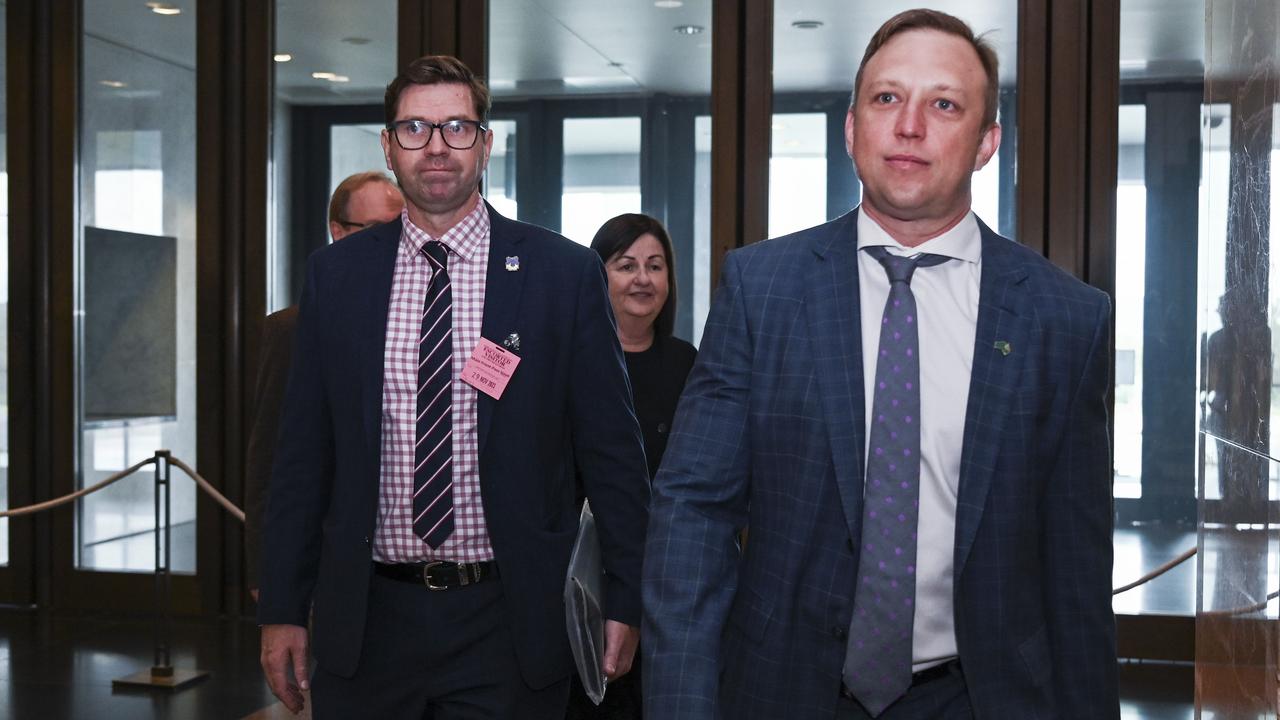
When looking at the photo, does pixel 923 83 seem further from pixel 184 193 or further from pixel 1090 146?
pixel 184 193

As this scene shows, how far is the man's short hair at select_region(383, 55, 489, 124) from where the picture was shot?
110 inches

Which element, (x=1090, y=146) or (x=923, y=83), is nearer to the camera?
(x=923, y=83)

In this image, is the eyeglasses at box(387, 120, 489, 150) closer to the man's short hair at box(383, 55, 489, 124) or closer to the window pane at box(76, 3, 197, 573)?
the man's short hair at box(383, 55, 489, 124)

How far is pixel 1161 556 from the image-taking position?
6.44 metres

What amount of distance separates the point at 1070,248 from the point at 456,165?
174 inches

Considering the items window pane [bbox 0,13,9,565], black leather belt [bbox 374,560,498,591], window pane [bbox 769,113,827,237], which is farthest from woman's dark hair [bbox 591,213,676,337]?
window pane [bbox 0,13,9,565]

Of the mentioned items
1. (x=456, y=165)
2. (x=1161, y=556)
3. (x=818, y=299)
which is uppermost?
(x=456, y=165)

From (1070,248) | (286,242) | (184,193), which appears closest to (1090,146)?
(1070,248)

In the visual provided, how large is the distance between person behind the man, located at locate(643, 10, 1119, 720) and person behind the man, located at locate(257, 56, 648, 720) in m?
0.76

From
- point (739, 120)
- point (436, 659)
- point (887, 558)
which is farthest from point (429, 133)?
point (739, 120)

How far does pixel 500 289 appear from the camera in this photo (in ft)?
9.10

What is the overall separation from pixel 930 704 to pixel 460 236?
55.1 inches

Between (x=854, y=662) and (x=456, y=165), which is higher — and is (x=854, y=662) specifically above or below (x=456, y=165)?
A: below

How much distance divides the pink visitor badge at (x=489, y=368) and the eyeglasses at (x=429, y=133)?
415mm
